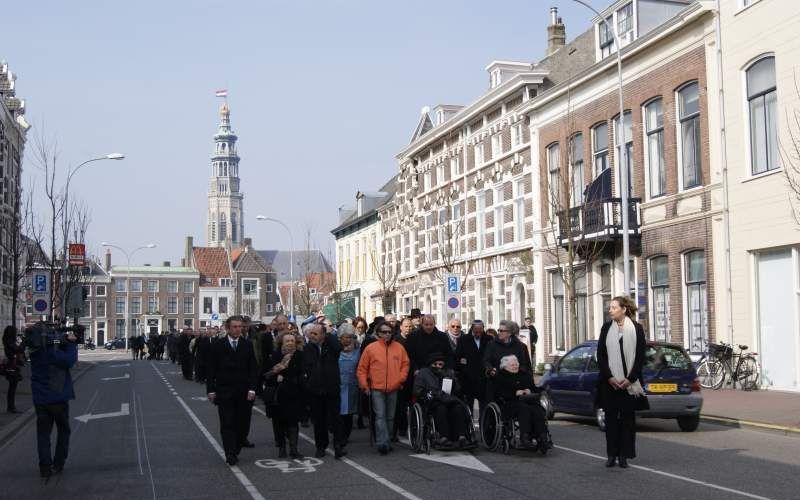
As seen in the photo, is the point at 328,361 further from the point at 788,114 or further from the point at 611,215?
the point at 611,215

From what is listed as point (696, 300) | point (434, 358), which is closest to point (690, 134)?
point (696, 300)

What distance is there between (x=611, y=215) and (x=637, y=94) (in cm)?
366

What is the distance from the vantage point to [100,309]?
123000 mm

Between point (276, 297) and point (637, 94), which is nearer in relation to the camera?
point (637, 94)

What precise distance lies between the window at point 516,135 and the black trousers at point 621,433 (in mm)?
27050

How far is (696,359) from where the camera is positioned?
26.3 m

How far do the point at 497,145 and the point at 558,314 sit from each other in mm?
8543

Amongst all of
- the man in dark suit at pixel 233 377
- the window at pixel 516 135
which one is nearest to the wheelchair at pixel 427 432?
the man in dark suit at pixel 233 377

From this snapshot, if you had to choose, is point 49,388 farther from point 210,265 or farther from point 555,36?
point 210,265

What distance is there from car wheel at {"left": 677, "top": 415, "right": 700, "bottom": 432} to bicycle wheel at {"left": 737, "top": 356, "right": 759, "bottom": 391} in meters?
8.21

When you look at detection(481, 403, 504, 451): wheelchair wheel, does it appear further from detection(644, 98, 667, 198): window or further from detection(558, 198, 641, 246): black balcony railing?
detection(644, 98, 667, 198): window

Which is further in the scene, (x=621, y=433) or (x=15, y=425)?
(x=15, y=425)

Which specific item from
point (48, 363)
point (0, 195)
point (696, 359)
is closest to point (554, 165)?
point (696, 359)

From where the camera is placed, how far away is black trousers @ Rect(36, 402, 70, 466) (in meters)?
11.9
